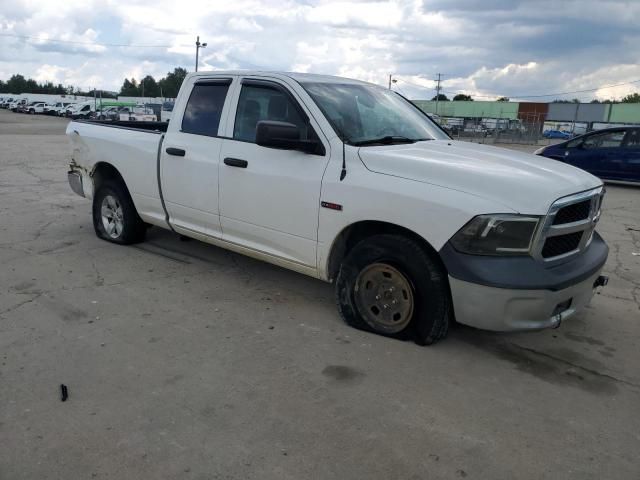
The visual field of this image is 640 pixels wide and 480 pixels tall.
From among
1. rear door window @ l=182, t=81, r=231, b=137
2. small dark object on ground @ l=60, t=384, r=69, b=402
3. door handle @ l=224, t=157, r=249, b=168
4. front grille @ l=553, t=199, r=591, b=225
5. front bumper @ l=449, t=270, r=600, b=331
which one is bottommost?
small dark object on ground @ l=60, t=384, r=69, b=402

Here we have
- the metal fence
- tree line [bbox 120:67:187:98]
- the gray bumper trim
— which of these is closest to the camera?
the gray bumper trim

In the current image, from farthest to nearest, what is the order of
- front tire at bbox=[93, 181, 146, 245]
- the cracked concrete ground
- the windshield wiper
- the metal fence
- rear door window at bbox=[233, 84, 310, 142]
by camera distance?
the metal fence → front tire at bbox=[93, 181, 146, 245] → rear door window at bbox=[233, 84, 310, 142] → the windshield wiper → the cracked concrete ground

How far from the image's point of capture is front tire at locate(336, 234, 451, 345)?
3750 millimetres

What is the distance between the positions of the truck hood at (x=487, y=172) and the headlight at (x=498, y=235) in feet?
0.26

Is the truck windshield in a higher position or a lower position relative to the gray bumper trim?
higher

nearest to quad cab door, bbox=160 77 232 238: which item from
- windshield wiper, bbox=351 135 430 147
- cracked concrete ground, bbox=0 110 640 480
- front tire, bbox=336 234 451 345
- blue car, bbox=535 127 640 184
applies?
cracked concrete ground, bbox=0 110 640 480

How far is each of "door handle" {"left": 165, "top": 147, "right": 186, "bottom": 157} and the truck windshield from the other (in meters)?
1.39

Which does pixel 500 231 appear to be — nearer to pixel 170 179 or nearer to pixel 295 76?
pixel 295 76

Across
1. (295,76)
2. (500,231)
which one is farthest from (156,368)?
(295,76)

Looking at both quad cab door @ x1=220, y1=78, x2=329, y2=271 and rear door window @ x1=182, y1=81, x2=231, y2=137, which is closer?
quad cab door @ x1=220, y1=78, x2=329, y2=271

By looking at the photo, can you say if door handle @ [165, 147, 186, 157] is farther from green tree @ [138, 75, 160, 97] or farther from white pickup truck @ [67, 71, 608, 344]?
green tree @ [138, 75, 160, 97]

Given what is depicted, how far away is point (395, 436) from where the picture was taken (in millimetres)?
2949

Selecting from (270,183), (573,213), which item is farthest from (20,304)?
(573,213)

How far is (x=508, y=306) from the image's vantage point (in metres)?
3.50
